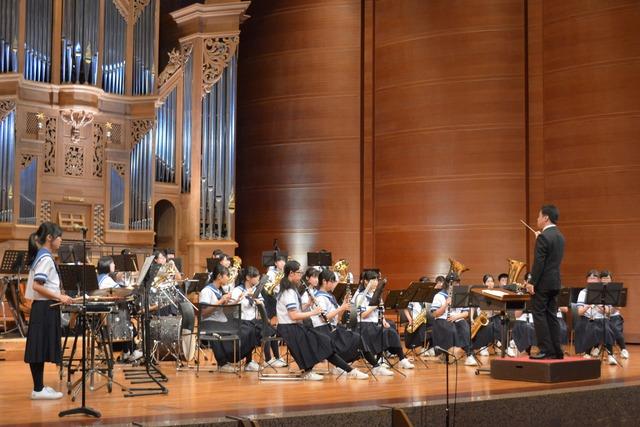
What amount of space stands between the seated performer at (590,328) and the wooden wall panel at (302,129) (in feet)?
16.7

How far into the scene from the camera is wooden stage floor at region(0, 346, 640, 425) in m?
6.32

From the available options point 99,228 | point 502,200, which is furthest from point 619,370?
point 99,228

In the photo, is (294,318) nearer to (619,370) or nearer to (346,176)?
(619,370)

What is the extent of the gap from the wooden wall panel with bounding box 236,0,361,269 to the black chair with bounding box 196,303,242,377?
6.92 metres

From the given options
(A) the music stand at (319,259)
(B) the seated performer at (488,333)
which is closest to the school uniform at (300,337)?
(B) the seated performer at (488,333)

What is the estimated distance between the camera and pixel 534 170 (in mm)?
14914

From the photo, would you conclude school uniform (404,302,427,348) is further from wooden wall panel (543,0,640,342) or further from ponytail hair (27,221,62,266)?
ponytail hair (27,221,62,266)

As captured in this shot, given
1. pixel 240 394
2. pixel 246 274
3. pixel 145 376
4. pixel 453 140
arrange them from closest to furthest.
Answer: pixel 240 394 < pixel 145 376 < pixel 246 274 < pixel 453 140

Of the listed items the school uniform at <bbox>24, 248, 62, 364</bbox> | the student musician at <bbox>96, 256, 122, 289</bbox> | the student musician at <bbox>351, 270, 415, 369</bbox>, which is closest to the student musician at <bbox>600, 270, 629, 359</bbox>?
the student musician at <bbox>351, 270, 415, 369</bbox>

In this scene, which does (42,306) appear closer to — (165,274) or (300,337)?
(300,337)

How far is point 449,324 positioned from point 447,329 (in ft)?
0.29

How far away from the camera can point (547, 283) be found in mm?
8078

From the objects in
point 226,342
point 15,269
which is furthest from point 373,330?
point 15,269

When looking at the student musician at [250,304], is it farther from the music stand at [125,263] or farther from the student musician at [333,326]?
the music stand at [125,263]
